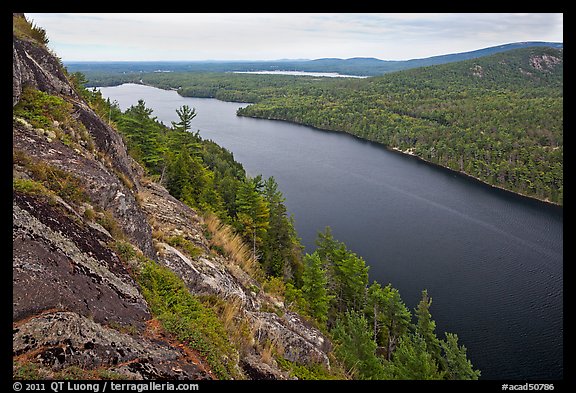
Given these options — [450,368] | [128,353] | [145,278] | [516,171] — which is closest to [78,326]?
[128,353]

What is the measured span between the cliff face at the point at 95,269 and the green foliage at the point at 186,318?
16 centimetres

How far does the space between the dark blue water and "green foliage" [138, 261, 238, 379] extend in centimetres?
2001

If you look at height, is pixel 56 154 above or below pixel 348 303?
above

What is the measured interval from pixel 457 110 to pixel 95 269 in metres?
112

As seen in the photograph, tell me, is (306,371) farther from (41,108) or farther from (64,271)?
(41,108)

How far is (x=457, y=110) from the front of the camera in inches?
4021

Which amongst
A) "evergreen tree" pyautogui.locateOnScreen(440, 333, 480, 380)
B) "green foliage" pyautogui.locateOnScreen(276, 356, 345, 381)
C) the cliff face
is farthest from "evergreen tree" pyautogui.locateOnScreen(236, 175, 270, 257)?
"green foliage" pyautogui.locateOnScreen(276, 356, 345, 381)

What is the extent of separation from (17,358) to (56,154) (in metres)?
4.39

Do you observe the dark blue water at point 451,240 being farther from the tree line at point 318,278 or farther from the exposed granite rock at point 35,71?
the exposed granite rock at point 35,71

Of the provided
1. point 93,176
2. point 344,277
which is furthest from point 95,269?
point 344,277

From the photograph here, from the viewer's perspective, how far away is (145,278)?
19.5 feet

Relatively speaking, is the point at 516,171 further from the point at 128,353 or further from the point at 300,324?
the point at 128,353

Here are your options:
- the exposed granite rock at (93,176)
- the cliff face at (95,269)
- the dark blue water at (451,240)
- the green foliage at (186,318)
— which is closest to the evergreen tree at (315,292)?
the cliff face at (95,269)
